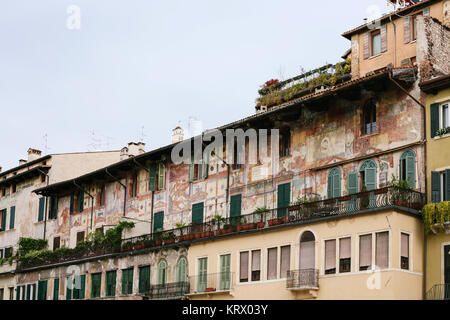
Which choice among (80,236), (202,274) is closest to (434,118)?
(202,274)

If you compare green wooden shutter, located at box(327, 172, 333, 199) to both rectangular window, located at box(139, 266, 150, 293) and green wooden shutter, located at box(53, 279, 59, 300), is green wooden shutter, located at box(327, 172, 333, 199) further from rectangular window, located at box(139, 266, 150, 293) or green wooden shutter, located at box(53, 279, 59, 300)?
green wooden shutter, located at box(53, 279, 59, 300)

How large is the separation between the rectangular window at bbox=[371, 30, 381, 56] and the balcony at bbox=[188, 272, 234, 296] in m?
11.6

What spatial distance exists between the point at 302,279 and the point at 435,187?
5916mm

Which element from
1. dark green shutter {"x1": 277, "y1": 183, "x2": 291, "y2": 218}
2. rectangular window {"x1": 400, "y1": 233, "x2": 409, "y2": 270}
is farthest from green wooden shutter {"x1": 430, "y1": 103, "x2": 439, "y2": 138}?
dark green shutter {"x1": 277, "y1": 183, "x2": 291, "y2": 218}

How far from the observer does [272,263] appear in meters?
32.8

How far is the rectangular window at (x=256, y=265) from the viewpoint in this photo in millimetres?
33344

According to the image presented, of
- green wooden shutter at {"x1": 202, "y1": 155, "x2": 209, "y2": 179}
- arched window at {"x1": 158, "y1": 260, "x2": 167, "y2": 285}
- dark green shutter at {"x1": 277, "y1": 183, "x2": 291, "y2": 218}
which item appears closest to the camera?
dark green shutter at {"x1": 277, "y1": 183, "x2": 291, "y2": 218}

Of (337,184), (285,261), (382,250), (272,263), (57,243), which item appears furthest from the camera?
(57,243)

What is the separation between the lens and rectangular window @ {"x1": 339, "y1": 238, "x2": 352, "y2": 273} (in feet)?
99.0

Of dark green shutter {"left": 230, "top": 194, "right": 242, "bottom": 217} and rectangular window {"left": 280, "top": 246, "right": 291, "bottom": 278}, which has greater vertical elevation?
dark green shutter {"left": 230, "top": 194, "right": 242, "bottom": 217}

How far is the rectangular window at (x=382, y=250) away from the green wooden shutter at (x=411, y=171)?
253 centimetres

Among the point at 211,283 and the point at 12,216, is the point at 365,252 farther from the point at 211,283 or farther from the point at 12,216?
the point at 12,216

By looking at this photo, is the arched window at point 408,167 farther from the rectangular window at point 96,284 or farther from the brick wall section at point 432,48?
the rectangular window at point 96,284

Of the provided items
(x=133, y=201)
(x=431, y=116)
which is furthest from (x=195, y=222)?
(x=431, y=116)
